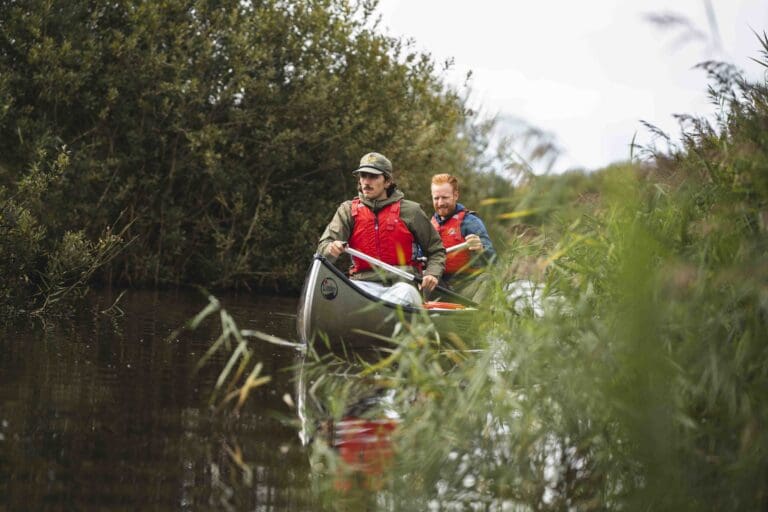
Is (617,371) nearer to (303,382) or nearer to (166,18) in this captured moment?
(303,382)

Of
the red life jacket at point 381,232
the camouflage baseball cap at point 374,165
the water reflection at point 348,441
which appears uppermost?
the camouflage baseball cap at point 374,165

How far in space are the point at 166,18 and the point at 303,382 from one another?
8.70 meters

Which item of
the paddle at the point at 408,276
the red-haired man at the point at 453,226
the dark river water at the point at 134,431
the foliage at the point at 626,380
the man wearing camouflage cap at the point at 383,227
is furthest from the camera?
the red-haired man at the point at 453,226

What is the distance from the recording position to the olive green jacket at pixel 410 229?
9.27m

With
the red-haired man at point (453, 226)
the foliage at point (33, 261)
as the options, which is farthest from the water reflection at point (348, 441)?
the red-haired man at point (453, 226)

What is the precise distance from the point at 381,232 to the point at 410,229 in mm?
252

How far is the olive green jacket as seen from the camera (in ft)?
30.4

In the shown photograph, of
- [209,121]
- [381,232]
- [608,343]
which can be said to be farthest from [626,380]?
[209,121]

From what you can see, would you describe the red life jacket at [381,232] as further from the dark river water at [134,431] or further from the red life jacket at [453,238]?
the dark river water at [134,431]

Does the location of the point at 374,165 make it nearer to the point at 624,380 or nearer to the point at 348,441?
the point at 348,441

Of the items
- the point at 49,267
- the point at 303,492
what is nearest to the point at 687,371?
the point at 303,492

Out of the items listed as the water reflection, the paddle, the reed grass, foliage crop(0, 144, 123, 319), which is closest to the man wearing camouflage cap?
the paddle

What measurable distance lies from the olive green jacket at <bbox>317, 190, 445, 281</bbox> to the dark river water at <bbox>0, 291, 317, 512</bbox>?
124 centimetres

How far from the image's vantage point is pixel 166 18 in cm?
1452
